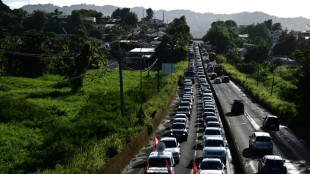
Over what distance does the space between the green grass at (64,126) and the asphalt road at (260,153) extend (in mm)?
10234

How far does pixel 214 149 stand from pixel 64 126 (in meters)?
15.3

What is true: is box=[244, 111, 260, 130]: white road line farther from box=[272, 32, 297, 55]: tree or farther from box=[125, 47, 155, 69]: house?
box=[272, 32, 297, 55]: tree

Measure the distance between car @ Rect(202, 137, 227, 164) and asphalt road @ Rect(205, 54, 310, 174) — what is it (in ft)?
6.81

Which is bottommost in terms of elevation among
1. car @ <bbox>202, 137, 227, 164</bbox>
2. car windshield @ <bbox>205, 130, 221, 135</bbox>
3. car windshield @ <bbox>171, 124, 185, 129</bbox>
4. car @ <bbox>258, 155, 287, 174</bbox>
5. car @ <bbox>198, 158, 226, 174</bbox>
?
car windshield @ <bbox>171, 124, 185, 129</bbox>

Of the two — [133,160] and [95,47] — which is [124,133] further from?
[95,47]

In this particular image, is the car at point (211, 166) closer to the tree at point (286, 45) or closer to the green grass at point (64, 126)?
the green grass at point (64, 126)

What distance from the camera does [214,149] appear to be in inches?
1196

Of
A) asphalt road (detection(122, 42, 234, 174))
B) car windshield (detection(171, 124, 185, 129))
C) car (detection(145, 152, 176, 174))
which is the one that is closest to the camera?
car (detection(145, 152, 176, 174))

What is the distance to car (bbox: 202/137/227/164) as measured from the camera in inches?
1185

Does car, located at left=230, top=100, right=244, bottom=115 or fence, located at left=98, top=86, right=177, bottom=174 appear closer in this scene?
fence, located at left=98, top=86, right=177, bottom=174

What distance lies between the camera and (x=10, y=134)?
36.1 meters

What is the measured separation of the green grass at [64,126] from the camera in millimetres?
28250

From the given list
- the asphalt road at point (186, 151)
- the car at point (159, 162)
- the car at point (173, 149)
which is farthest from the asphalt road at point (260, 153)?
the car at point (159, 162)

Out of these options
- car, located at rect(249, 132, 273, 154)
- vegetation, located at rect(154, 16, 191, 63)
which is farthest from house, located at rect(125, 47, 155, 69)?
car, located at rect(249, 132, 273, 154)
